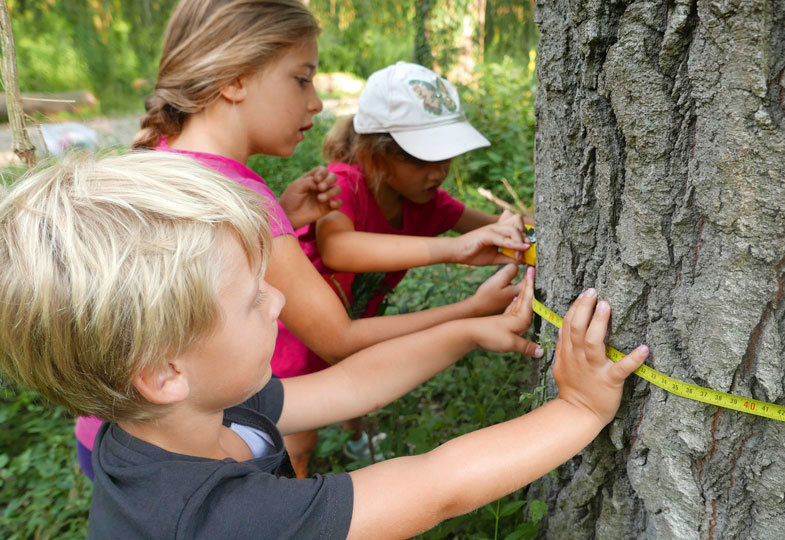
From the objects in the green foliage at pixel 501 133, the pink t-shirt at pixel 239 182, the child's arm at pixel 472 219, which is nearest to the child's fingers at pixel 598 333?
the pink t-shirt at pixel 239 182

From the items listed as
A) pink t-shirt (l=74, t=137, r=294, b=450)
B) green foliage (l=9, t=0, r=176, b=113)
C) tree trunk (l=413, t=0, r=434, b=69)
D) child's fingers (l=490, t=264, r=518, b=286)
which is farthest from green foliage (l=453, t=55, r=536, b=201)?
green foliage (l=9, t=0, r=176, b=113)

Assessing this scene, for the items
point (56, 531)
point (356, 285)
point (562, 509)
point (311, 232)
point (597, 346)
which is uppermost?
point (597, 346)

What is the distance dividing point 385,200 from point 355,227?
0.83 feet

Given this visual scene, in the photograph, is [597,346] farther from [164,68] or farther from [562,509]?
[164,68]

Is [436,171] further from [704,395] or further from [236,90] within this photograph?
[704,395]

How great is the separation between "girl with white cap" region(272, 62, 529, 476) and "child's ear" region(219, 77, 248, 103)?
49cm

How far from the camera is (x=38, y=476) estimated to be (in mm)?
2555

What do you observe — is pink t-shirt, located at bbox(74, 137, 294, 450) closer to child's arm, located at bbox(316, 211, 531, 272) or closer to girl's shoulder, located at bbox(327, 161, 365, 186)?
child's arm, located at bbox(316, 211, 531, 272)

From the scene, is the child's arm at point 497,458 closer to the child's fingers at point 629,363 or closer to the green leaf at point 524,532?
the child's fingers at point 629,363

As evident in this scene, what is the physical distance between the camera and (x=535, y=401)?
1.55m

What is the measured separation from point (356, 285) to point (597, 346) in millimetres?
1200

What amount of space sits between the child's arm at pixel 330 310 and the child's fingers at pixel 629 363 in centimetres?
58

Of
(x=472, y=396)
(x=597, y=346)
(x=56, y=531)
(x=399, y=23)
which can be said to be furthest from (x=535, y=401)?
(x=399, y=23)

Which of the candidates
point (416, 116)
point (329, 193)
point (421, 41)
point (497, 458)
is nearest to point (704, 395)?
point (497, 458)
